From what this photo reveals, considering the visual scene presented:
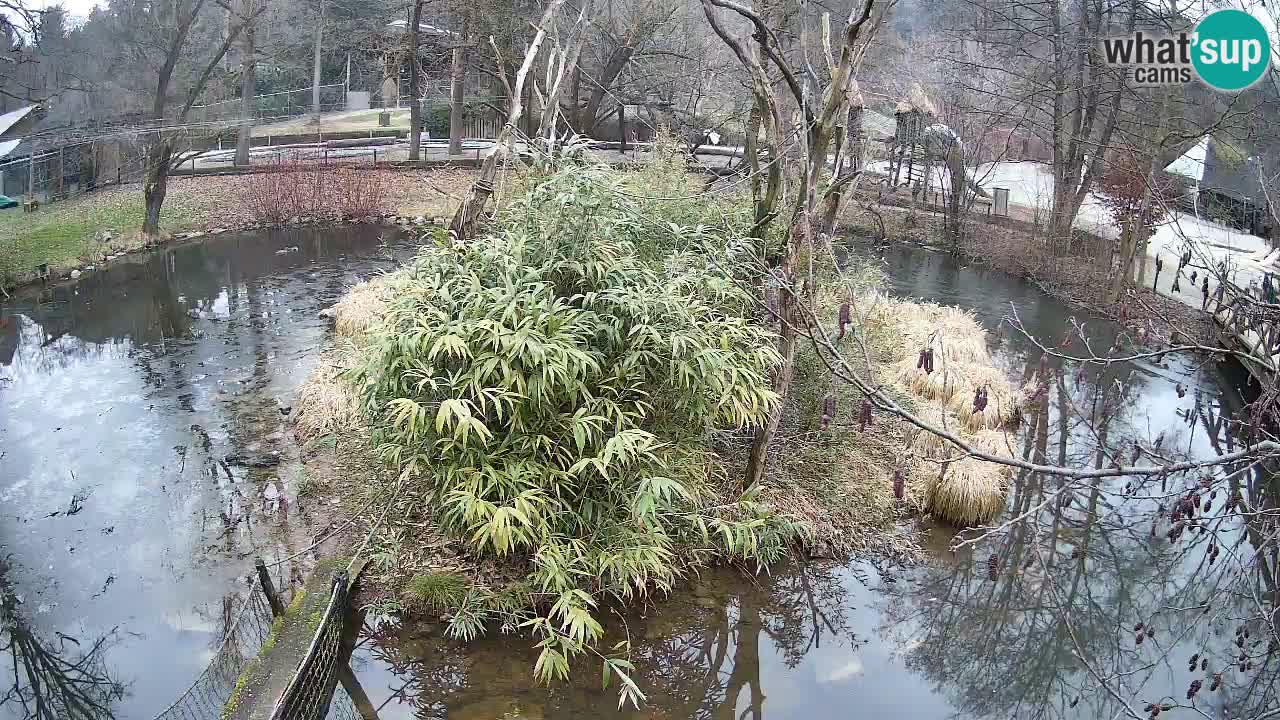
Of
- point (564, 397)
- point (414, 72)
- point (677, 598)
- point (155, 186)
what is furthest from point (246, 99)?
point (677, 598)

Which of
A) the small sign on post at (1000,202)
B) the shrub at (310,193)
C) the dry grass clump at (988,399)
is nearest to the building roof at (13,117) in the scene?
the shrub at (310,193)

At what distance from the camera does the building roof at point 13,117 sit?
1525cm

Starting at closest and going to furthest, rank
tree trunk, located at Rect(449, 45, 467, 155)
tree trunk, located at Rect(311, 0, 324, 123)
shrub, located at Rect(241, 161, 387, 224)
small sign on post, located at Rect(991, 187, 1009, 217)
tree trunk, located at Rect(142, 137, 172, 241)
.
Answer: tree trunk, located at Rect(142, 137, 172, 241) → shrub, located at Rect(241, 161, 387, 224) → small sign on post, located at Rect(991, 187, 1009, 217) → tree trunk, located at Rect(449, 45, 467, 155) → tree trunk, located at Rect(311, 0, 324, 123)

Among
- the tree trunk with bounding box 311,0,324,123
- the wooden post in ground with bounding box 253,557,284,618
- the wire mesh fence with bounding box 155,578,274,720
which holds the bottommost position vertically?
the wire mesh fence with bounding box 155,578,274,720

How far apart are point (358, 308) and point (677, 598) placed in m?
5.80

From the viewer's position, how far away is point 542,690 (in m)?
4.95

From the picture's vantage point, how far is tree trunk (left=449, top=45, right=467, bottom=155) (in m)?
18.4

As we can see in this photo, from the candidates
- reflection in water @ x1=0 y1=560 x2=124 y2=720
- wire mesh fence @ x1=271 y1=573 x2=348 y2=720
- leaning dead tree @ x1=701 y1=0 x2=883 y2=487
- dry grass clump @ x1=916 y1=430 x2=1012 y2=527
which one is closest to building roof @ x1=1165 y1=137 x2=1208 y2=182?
dry grass clump @ x1=916 y1=430 x2=1012 y2=527

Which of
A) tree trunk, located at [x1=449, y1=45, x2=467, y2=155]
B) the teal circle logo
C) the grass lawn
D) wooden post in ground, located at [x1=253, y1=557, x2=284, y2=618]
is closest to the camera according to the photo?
wooden post in ground, located at [x1=253, y1=557, x2=284, y2=618]

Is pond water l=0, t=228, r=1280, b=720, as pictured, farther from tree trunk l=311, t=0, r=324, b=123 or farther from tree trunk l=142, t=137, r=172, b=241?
tree trunk l=311, t=0, r=324, b=123

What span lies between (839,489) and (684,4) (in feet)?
56.3

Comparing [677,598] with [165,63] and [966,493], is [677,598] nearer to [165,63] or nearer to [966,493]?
[966,493]

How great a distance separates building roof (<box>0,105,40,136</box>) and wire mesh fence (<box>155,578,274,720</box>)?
13.4m

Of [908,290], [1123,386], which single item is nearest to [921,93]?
[908,290]
